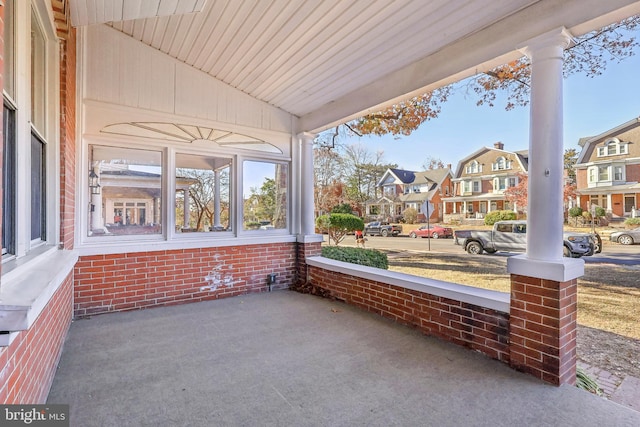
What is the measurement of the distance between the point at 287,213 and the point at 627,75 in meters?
5.41

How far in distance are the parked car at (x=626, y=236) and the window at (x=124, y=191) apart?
7880mm

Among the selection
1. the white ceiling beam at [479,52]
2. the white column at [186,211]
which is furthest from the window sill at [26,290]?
the white ceiling beam at [479,52]

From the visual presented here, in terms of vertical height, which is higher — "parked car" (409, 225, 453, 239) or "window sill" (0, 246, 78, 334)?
"window sill" (0, 246, 78, 334)

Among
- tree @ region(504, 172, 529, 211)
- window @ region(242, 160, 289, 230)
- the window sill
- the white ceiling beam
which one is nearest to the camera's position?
the window sill

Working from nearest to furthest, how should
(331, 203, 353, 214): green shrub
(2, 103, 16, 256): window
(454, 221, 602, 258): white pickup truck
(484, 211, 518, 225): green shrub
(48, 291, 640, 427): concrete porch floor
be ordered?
(2, 103, 16, 256): window
(48, 291, 640, 427): concrete porch floor
(454, 221, 602, 258): white pickup truck
(484, 211, 518, 225): green shrub
(331, 203, 353, 214): green shrub

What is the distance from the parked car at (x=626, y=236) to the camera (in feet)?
18.5

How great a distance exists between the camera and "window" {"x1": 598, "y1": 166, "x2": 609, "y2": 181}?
222 inches

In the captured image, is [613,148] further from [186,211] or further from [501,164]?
[186,211]

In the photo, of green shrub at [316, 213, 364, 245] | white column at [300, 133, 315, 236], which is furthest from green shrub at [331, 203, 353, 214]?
white column at [300, 133, 315, 236]

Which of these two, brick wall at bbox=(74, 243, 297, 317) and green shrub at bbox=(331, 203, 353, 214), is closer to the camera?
brick wall at bbox=(74, 243, 297, 317)

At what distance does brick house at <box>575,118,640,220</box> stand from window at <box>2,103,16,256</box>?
24.9 feet

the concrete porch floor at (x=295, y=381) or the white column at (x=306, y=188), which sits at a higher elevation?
the white column at (x=306, y=188)

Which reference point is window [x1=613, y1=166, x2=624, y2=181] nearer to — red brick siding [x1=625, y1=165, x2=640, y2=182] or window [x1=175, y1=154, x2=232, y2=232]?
red brick siding [x1=625, y1=165, x2=640, y2=182]

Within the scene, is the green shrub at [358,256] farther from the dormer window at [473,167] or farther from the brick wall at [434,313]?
the dormer window at [473,167]
